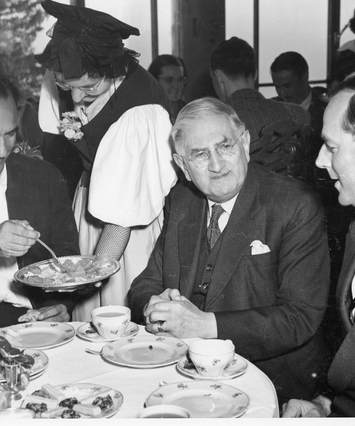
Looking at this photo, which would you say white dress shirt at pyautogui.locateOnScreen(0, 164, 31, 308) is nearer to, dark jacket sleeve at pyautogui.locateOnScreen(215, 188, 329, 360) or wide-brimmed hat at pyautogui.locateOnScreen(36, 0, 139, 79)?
wide-brimmed hat at pyautogui.locateOnScreen(36, 0, 139, 79)

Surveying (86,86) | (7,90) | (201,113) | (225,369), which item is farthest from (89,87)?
(225,369)

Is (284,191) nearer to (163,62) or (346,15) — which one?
(346,15)

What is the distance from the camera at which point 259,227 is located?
2000 millimetres

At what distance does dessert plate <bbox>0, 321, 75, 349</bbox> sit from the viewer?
5.39 feet

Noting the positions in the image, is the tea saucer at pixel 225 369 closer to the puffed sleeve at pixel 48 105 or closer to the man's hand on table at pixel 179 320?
the man's hand on table at pixel 179 320

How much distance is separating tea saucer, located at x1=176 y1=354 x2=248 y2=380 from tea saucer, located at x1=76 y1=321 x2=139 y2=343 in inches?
9.7

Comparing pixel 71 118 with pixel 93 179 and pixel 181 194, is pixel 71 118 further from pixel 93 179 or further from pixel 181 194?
pixel 181 194

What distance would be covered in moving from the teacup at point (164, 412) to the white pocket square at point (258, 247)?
0.86 m

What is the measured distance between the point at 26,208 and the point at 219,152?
33.3 inches

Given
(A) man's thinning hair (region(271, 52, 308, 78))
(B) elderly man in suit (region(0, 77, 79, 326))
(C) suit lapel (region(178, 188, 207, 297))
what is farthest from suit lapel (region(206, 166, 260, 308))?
(A) man's thinning hair (region(271, 52, 308, 78))

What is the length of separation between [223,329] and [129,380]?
0.44 metres

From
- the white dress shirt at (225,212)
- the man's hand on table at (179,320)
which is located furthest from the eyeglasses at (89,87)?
the man's hand on table at (179,320)

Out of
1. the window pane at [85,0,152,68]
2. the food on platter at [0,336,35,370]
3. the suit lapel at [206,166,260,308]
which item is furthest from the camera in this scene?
the window pane at [85,0,152,68]

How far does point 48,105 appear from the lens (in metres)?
2.79
